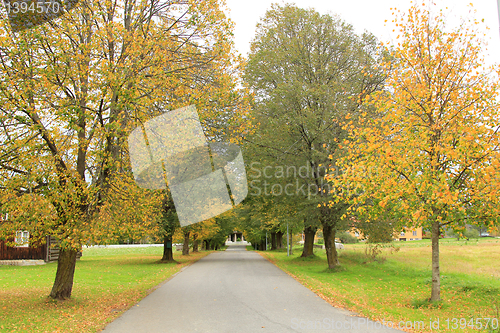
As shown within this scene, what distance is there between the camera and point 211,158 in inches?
632

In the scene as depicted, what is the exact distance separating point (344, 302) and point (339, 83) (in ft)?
34.9

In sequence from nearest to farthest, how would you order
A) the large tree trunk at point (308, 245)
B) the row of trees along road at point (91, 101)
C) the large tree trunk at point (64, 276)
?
the row of trees along road at point (91, 101) → the large tree trunk at point (64, 276) → the large tree trunk at point (308, 245)

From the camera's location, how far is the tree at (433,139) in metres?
8.27

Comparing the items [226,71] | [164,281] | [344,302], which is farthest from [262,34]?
[344,302]

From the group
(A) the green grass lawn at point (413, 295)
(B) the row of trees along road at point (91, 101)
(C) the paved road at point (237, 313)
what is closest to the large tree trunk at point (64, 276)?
(B) the row of trees along road at point (91, 101)

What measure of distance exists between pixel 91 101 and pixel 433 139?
9.00 meters

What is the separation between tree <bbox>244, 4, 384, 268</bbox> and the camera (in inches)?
650

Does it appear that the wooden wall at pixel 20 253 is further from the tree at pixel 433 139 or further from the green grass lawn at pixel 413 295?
the tree at pixel 433 139

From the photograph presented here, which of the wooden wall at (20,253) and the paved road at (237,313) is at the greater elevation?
the paved road at (237,313)

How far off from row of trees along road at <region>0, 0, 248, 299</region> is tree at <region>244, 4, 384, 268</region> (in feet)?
19.2

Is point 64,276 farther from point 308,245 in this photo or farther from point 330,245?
point 308,245

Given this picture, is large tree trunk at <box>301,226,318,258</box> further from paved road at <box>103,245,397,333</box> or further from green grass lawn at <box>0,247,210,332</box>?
green grass lawn at <box>0,247,210,332</box>

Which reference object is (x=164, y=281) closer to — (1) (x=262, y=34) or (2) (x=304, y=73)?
(2) (x=304, y=73)

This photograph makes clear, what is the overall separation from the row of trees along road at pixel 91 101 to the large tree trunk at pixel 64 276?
0.03 metres
